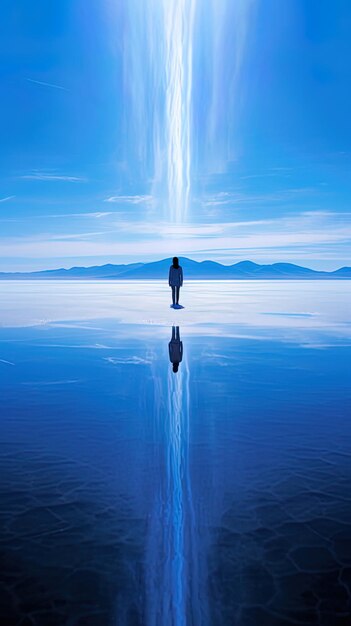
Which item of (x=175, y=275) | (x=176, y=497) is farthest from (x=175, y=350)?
(x=175, y=275)

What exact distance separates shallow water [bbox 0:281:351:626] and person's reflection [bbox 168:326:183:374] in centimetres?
124

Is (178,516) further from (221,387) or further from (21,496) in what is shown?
(221,387)

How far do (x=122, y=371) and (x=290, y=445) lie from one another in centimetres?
595

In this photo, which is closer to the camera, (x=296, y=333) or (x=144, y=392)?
(x=144, y=392)

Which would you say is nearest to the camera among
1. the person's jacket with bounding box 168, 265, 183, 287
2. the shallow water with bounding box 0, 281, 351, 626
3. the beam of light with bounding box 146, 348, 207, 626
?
the beam of light with bounding box 146, 348, 207, 626

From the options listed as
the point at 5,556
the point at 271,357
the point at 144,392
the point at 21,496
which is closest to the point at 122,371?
the point at 144,392

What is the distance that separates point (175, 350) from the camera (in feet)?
49.8

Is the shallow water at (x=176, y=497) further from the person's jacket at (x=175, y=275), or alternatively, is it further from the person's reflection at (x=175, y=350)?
the person's jacket at (x=175, y=275)

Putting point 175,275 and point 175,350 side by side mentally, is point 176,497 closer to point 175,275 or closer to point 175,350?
point 175,350

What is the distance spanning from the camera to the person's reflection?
13297 mm

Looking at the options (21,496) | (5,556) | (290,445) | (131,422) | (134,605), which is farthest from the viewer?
(131,422)

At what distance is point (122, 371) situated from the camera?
39.9ft

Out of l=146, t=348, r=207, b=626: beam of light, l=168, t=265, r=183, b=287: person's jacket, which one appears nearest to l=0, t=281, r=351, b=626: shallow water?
l=146, t=348, r=207, b=626: beam of light

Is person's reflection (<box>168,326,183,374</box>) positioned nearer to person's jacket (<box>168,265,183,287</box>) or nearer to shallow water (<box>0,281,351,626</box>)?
shallow water (<box>0,281,351,626</box>)
